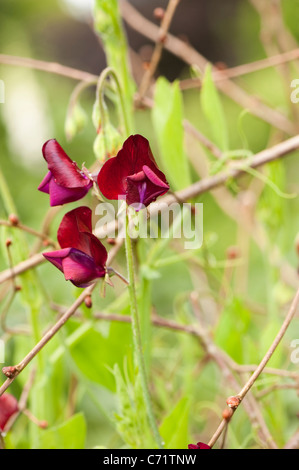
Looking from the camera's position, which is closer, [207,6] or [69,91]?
[69,91]

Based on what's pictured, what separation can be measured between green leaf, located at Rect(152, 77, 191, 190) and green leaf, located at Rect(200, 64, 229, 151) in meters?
0.03

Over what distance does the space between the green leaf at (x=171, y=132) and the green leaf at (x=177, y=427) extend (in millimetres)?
178

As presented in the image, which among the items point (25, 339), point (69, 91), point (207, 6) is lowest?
point (25, 339)

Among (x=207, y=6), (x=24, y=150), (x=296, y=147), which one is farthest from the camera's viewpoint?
(x=207, y=6)

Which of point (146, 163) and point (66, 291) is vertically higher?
point (66, 291)

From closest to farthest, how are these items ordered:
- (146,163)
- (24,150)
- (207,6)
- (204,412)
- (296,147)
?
(146,163)
(296,147)
(204,412)
(24,150)
(207,6)

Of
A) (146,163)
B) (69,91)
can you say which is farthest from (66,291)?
(69,91)

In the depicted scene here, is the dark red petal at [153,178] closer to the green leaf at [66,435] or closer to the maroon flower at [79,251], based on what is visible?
the maroon flower at [79,251]

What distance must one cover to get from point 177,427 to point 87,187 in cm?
18

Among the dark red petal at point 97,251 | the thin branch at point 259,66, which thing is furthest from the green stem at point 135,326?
the thin branch at point 259,66

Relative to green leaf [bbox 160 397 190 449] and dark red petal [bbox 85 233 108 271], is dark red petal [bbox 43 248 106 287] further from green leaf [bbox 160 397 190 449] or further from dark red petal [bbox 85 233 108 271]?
green leaf [bbox 160 397 190 449]
